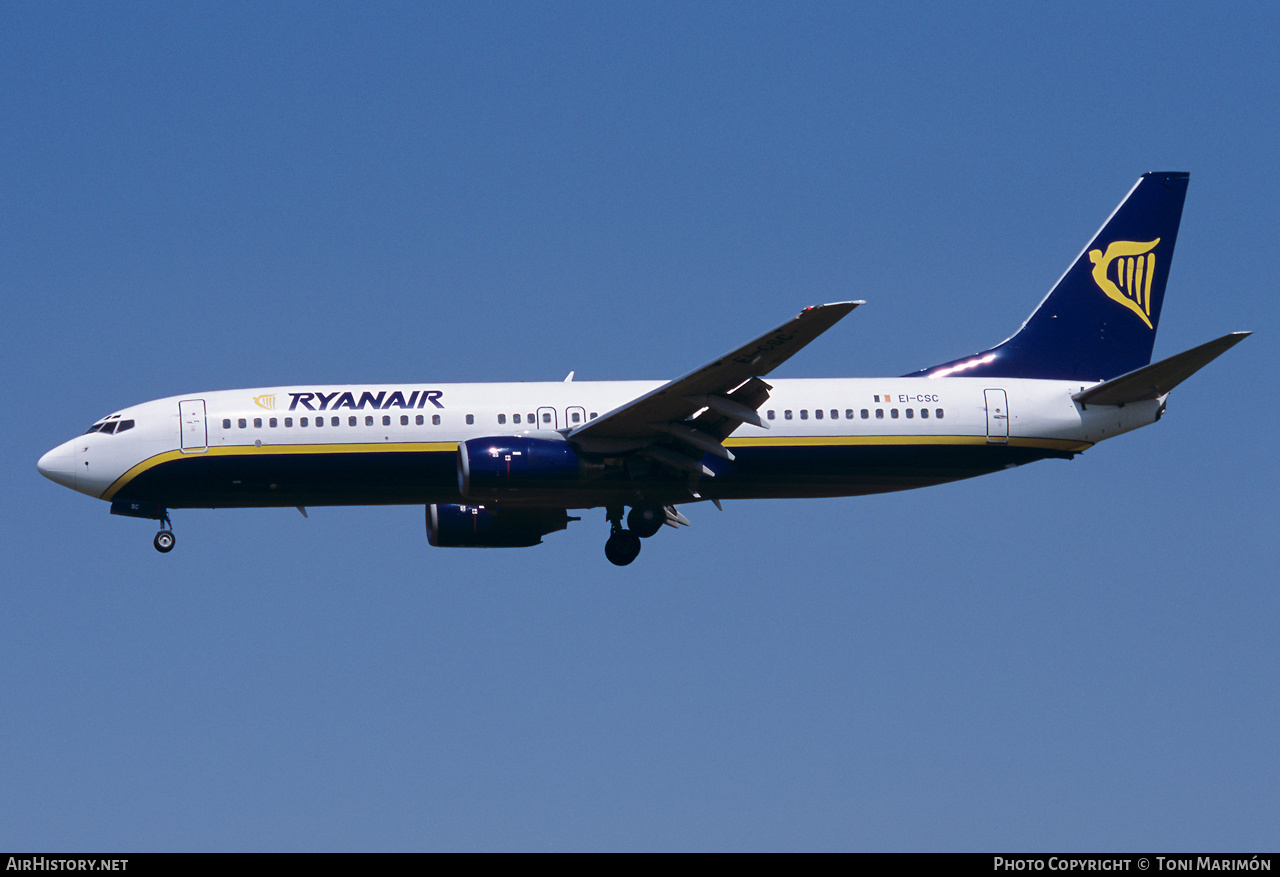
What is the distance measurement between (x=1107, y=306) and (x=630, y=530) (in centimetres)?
1284

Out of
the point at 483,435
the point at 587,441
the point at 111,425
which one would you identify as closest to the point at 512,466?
the point at 587,441

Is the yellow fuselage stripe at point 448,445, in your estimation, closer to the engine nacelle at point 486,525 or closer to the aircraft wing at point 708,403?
the aircraft wing at point 708,403

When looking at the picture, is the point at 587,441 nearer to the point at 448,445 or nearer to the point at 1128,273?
the point at 448,445

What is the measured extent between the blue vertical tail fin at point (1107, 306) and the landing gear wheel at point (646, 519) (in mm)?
6949

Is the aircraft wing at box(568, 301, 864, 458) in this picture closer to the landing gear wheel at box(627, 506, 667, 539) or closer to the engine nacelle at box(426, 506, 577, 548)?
the landing gear wheel at box(627, 506, 667, 539)

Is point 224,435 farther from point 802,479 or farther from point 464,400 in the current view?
point 802,479

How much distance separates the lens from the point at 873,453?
114 ft

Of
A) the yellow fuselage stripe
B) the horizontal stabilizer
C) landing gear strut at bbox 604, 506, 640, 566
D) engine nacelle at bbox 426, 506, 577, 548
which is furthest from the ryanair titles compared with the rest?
the horizontal stabilizer

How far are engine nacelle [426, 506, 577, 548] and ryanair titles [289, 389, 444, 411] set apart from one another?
13.1 ft

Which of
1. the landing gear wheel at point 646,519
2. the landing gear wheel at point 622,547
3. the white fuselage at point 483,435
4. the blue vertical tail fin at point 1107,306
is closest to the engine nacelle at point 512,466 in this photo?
the white fuselage at point 483,435

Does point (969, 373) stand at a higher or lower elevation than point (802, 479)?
higher

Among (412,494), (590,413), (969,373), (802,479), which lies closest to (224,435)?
(412,494)

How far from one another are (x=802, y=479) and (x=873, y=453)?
1.65m
